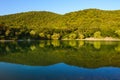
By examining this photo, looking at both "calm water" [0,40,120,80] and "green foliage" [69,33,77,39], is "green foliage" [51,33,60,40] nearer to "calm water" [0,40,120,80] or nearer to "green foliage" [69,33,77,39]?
"green foliage" [69,33,77,39]

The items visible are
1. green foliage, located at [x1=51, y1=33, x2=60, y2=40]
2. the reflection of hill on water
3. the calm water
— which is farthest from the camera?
green foliage, located at [x1=51, y1=33, x2=60, y2=40]

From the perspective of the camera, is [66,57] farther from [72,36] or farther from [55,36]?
[55,36]

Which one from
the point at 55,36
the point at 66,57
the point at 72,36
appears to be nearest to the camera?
the point at 66,57

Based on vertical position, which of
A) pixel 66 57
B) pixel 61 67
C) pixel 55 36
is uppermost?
pixel 61 67

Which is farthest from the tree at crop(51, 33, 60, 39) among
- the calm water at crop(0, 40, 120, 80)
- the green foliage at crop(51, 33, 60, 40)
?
the calm water at crop(0, 40, 120, 80)

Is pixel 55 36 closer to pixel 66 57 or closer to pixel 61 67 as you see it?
pixel 66 57

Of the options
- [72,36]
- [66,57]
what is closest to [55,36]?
[72,36]

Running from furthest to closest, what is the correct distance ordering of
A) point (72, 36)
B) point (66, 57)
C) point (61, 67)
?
point (72, 36) → point (66, 57) → point (61, 67)

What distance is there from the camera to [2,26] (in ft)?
543

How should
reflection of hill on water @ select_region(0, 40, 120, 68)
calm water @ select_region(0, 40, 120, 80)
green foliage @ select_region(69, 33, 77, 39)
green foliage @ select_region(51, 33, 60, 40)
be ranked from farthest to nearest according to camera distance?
green foliage @ select_region(51, 33, 60, 40)
green foliage @ select_region(69, 33, 77, 39)
reflection of hill on water @ select_region(0, 40, 120, 68)
calm water @ select_region(0, 40, 120, 80)

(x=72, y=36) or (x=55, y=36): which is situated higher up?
(x=72, y=36)

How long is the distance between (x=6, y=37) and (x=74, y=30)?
48.5m

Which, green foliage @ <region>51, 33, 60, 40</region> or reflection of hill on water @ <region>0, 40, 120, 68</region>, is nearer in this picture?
reflection of hill on water @ <region>0, 40, 120, 68</region>

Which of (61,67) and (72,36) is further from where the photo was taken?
(72,36)
